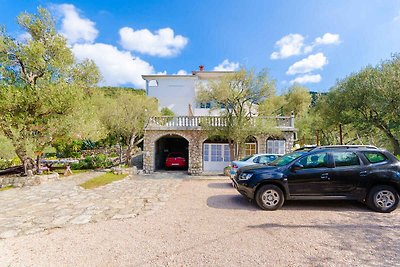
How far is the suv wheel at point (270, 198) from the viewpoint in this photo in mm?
5918

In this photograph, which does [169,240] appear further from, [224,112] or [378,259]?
[224,112]

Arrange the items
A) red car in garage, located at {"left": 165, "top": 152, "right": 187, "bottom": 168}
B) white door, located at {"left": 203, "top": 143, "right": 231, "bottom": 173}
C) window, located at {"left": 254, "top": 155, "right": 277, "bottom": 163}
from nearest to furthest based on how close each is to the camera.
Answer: window, located at {"left": 254, "top": 155, "right": 277, "bottom": 163} < white door, located at {"left": 203, "top": 143, "right": 231, "bottom": 173} < red car in garage, located at {"left": 165, "top": 152, "right": 187, "bottom": 168}

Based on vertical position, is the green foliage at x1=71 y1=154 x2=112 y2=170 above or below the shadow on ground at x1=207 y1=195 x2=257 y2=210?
above

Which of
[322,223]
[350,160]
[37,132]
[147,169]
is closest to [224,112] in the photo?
[147,169]

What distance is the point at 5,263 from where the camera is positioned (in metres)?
3.22

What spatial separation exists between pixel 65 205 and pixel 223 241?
17.8 feet

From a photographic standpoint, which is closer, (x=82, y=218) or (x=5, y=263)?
(x=5, y=263)

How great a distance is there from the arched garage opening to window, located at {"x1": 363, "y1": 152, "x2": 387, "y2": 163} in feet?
42.6

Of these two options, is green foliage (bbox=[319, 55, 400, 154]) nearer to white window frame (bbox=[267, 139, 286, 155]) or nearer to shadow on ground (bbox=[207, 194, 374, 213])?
white window frame (bbox=[267, 139, 286, 155])

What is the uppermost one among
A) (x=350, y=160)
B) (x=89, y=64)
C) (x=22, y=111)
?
(x=89, y=64)

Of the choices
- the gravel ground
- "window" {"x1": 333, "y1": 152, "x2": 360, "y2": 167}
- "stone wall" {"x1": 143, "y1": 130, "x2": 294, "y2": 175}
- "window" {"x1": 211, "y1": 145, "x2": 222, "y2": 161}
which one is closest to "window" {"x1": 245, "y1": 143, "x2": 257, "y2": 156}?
"stone wall" {"x1": 143, "y1": 130, "x2": 294, "y2": 175}

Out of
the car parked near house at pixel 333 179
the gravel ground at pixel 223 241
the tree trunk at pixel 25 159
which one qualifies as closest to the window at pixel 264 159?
the car parked near house at pixel 333 179

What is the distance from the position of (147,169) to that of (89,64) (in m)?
8.05

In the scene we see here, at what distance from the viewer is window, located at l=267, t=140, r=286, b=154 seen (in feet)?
49.2
